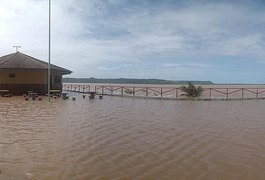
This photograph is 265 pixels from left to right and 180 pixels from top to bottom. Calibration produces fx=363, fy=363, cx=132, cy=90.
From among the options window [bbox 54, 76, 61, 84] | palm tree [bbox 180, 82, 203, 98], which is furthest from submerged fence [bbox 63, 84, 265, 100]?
window [bbox 54, 76, 61, 84]

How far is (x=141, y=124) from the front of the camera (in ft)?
47.6

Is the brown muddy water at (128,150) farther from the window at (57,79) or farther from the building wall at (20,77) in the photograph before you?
the window at (57,79)

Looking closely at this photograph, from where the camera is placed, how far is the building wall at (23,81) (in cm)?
3184

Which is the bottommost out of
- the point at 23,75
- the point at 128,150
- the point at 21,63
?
the point at 128,150

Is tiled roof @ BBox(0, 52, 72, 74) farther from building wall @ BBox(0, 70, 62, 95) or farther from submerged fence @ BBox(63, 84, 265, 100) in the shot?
submerged fence @ BBox(63, 84, 265, 100)

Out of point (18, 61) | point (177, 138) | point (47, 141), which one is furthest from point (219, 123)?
point (18, 61)

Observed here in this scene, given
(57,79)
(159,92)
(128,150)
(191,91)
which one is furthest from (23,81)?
(128,150)

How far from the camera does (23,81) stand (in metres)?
32.1

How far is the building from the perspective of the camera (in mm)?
31094

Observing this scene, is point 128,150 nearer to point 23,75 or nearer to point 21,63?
point 21,63

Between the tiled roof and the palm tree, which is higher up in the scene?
the tiled roof

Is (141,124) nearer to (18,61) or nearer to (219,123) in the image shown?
(219,123)

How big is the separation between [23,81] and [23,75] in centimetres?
53

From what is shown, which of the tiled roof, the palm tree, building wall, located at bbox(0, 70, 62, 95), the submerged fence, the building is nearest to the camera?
the tiled roof
